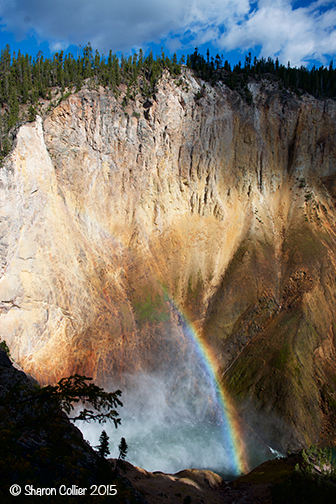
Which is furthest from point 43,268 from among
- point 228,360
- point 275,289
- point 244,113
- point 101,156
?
point 244,113

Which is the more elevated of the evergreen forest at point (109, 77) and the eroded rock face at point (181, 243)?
the evergreen forest at point (109, 77)

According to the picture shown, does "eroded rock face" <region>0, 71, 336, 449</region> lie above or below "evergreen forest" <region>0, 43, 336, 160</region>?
below

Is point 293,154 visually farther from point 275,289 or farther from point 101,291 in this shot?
point 101,291

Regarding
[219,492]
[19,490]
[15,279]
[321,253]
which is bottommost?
[219,492]

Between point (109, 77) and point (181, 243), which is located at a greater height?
point (109, 77)
